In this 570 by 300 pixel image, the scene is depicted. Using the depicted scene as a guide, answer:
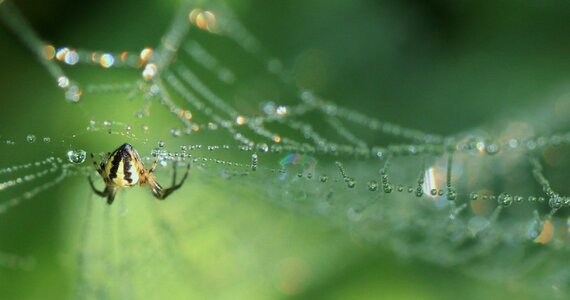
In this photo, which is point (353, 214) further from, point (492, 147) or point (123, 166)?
point (123, 166)

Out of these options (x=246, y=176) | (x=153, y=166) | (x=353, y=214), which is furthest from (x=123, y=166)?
(x=353, y=214)

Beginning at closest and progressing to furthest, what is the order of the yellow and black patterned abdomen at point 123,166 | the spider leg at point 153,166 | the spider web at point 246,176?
the yellow and black patterned abdomen at point 123,166, the spider leg at point 153,166, the spider web at point 246,176

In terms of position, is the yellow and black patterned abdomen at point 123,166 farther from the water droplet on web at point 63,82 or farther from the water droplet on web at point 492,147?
the water droplet on web at point 492,147

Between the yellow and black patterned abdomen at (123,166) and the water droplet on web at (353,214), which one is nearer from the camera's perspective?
the yellow and black patterned abdomen at (123,166)

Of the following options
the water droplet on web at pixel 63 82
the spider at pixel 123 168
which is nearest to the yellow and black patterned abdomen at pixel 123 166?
the spider at pixel 123 168

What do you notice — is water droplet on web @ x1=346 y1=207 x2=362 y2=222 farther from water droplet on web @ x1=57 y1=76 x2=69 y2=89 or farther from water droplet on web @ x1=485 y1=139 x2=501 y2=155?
water droplet on web @ x1=57 y1=76 x2=69 y2=89

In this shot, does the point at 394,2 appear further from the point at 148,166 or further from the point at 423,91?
the point at 148,166
